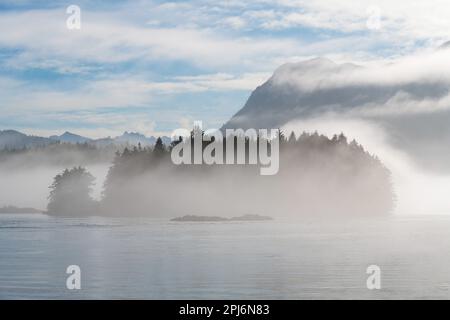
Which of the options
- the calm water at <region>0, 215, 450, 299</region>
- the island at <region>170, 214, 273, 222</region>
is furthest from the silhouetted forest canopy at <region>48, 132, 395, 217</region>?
the calm water at <region>0, 215, 450, 299</region>

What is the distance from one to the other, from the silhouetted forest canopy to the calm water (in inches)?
3573

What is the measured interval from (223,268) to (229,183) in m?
124

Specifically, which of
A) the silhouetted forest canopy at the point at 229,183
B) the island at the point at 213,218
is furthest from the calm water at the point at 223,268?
the silhouetted forest canopy at the point at 229,183

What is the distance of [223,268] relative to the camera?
165ft

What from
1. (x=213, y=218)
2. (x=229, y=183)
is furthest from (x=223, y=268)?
(x=229, y=183)

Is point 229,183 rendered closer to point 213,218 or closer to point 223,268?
point 213,218

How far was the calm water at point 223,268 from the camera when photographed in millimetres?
39219

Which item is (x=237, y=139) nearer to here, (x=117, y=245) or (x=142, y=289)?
(x=117, y=245)

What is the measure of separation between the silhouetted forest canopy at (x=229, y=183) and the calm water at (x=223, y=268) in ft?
298

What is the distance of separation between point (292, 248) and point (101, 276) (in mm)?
26263

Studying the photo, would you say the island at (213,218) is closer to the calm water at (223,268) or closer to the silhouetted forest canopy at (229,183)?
the silhouetted forest canopy at (229,183)

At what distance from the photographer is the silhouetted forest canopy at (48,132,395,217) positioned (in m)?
172
